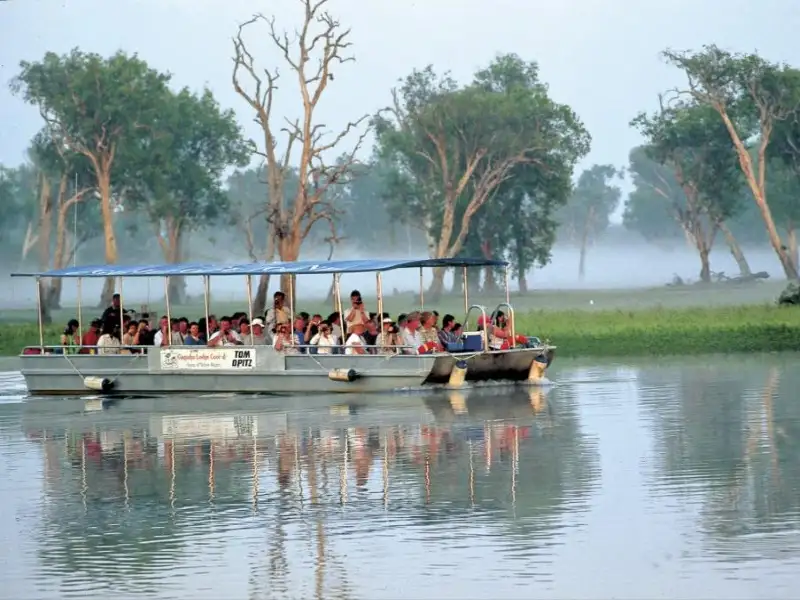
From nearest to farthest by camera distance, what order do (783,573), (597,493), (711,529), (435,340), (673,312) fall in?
(783,573) < (711,529) < (597,493) < (435,340) < (673,312)

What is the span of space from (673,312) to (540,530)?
40350mm

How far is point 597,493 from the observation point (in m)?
18.7

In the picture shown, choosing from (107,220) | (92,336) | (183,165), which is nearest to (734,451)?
(92,336)

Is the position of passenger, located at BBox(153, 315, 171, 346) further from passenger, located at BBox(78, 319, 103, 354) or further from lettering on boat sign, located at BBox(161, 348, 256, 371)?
passenger, located at BBox(78, 319, 103, 354)

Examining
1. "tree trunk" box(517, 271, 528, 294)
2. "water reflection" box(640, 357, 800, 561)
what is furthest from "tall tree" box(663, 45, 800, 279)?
"water reflection" box(640, 357, 800, 561)

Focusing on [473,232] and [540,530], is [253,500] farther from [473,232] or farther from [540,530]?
[473,232]

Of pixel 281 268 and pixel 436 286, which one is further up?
pixel 436 286

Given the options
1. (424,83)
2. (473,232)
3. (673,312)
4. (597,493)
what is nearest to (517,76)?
(424,83)

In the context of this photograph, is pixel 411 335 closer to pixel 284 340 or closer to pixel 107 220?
pixel 284 340

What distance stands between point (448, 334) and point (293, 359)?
274cm

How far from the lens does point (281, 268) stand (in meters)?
34.1

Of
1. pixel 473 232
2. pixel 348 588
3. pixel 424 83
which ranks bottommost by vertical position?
pixel 348 588

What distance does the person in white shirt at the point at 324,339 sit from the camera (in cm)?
3294

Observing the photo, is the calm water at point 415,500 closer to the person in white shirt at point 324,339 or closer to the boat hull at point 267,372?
the boat hull at point 267,372
